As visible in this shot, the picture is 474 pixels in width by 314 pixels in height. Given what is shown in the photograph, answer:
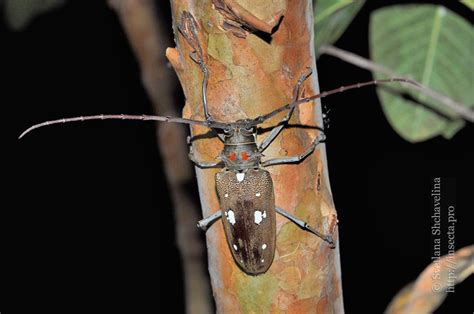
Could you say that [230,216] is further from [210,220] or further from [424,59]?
[424,59]

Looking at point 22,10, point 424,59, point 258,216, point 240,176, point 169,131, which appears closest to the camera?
point 258,216

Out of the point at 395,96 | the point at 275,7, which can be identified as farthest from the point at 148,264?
the point at 275,7

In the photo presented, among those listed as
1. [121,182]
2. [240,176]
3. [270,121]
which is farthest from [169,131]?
[270,121]

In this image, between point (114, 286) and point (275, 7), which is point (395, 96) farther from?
point (114, 286)

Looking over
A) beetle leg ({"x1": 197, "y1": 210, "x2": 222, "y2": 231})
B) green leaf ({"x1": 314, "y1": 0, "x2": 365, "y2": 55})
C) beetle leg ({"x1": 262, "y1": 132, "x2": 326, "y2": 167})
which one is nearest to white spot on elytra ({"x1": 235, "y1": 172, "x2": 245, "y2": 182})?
beetle leg ({"x1": 197, "y1": 210, "x2": 222, "y2": 231})

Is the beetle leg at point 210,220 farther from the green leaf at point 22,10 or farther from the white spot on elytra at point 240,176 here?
the green leaf at point 22,10

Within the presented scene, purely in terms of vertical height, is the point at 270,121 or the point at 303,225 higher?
the point at 270,121

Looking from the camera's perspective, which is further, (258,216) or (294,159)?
(258,216)

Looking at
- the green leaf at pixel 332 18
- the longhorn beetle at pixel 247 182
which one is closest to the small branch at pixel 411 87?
the green leaf at pixel 332 18
